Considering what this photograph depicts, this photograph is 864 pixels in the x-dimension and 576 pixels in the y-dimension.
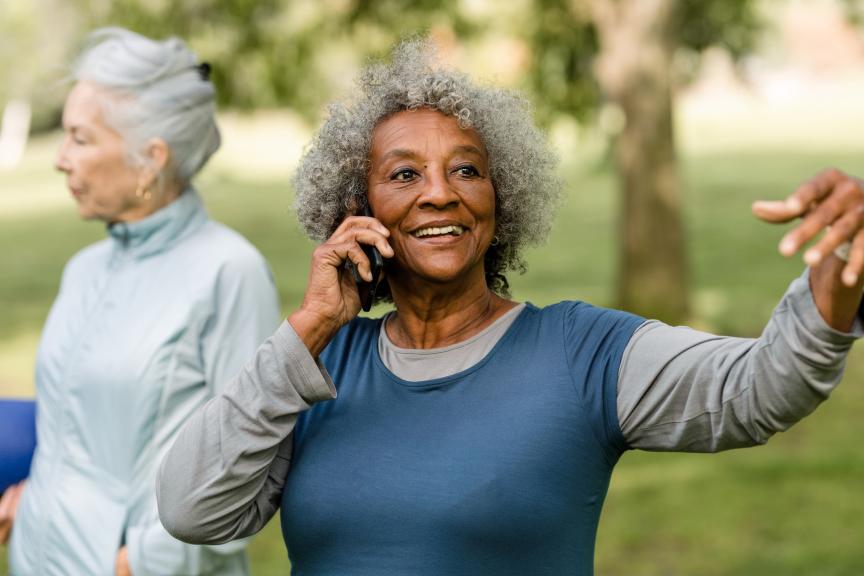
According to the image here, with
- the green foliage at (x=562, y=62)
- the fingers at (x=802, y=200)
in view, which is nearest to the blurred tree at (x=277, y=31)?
the green foliage at (x=562, y=62)

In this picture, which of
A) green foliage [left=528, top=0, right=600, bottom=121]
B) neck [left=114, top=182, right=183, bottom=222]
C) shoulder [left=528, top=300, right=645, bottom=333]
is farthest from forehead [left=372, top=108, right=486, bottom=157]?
green foliage [left=528, top=0, right=600, bottom=121]

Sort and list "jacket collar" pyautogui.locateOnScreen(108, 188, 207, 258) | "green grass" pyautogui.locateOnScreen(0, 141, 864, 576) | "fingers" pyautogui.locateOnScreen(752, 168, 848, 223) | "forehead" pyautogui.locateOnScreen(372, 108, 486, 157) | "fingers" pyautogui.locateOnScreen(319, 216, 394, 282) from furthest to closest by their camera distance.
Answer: "green grass" pyautogui.locateOnScreen(0, 141, 864, 576) < "jacket collar" pyautogui.locateOnScreen(108, 188, 207, 258) < "forehead" pyautogui.locateOnScreen(372, 108, 486, 157) < "fingers" pyautogui.locateOnScreen(319, 216, 394, 282) < "fingers" pyautogui.locateOnScreen(752, 168, 848, 223)

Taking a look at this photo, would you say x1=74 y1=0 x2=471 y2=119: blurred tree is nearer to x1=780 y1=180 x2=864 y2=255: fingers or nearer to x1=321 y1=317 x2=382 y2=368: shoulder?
x1=321 y1=317 x2=382 y2=368: shoulder

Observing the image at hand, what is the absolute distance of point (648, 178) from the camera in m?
11.0

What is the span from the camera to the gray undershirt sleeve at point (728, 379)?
2.00m

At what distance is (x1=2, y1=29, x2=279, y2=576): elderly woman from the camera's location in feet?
10.6

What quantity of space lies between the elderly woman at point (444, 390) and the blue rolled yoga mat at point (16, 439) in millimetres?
1155

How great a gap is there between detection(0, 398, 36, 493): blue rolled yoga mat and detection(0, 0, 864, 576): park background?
0.94m

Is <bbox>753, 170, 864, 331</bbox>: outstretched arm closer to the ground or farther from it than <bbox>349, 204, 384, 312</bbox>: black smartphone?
farther from it

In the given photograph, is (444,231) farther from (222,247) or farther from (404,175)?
(222,247)

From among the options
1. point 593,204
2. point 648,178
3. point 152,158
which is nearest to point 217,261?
point 152,158

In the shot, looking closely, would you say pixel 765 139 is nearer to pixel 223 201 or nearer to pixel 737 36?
pixel 223 201

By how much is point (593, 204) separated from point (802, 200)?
914 inches

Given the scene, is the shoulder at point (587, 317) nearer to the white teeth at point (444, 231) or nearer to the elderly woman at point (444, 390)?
the elderly woman at point (444, 390)
